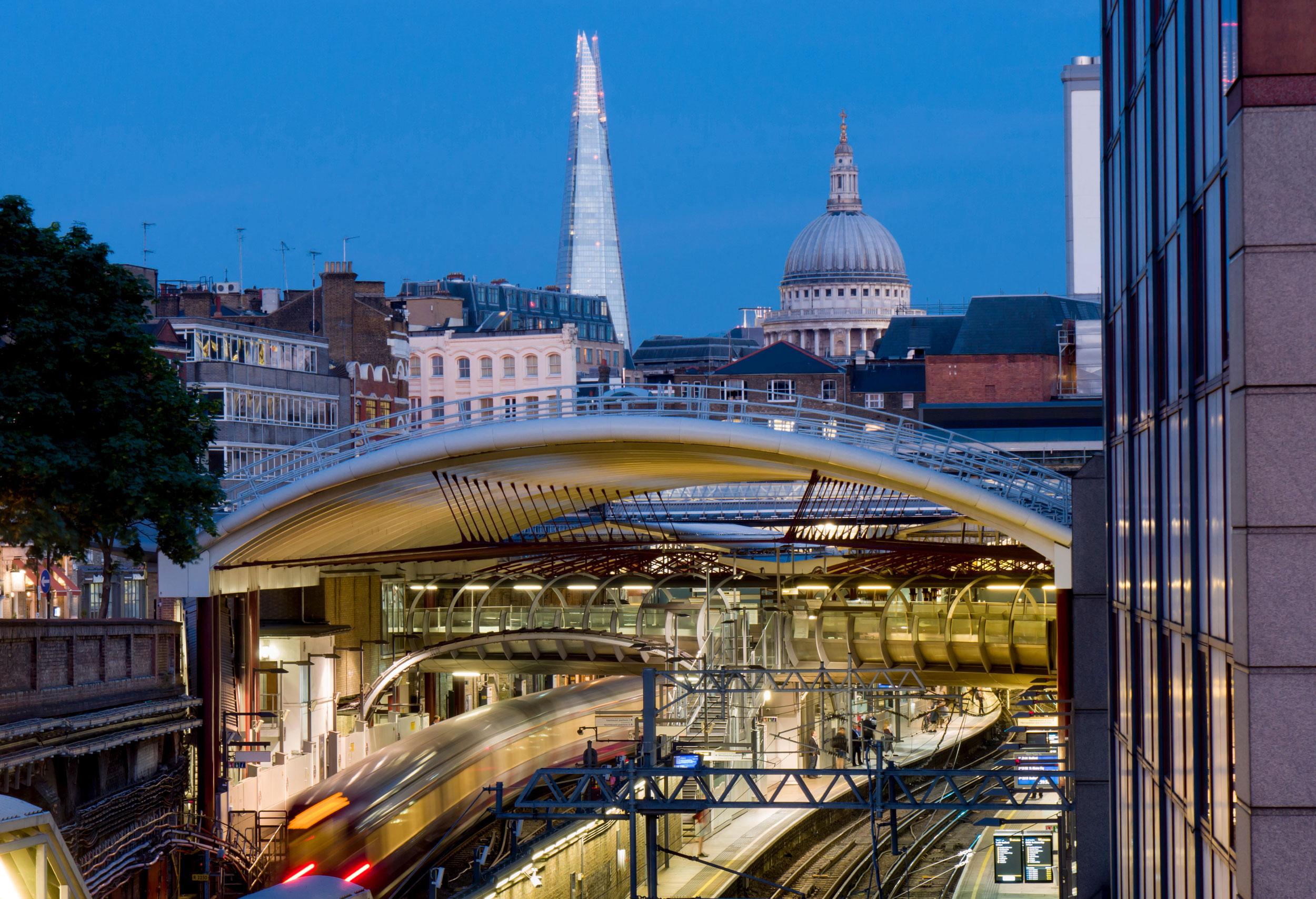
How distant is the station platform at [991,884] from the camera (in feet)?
116

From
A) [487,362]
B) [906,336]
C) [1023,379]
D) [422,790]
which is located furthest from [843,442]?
[906,336]

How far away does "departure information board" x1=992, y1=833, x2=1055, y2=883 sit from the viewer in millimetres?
34562

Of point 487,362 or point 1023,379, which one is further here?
point 487,362

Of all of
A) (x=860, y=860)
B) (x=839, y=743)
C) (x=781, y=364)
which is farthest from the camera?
(x=781, y=364)

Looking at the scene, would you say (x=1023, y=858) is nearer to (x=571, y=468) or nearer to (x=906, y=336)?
(x=571, y=468)

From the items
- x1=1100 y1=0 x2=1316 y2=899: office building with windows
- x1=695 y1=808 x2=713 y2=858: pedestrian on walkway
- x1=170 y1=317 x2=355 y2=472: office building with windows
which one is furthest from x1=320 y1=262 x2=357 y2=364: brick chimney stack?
x1=1100 y1=0 x2=1316 y2=899: office building with windows

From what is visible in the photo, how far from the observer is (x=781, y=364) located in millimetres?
120438

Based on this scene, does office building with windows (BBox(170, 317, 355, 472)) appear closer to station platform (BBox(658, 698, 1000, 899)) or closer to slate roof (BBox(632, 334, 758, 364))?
station platform (BBox(658, 698, 1000, 899))

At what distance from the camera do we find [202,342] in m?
71.5

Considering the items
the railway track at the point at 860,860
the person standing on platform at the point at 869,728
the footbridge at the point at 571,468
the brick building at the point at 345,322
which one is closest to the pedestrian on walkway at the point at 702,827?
the railway track at the point at 860,860

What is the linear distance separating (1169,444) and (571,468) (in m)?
28.3

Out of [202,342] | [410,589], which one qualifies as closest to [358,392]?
[202,342]

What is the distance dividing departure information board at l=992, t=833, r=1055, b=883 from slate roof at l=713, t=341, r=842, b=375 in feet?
276

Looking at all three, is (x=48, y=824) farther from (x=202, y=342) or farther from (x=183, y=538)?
(x=202, y=342)
